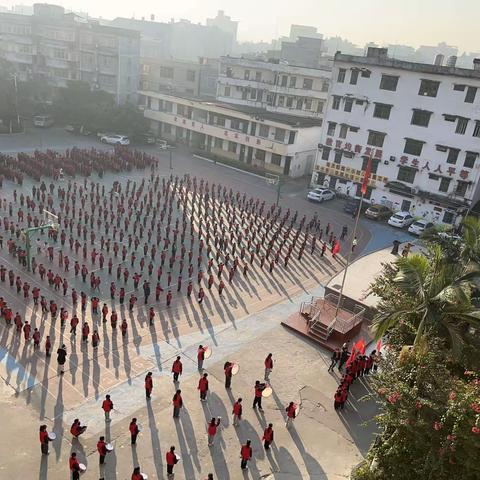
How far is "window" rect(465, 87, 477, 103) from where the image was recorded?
31.4 meters

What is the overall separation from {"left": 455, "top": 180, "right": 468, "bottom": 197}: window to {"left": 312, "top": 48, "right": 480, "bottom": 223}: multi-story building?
0.07m

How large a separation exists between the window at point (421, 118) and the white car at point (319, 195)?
313 inches

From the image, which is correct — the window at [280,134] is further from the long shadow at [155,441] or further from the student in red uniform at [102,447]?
the student in red uniform at [102,447]

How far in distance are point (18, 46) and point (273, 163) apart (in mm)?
37696

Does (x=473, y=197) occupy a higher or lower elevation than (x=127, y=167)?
higher

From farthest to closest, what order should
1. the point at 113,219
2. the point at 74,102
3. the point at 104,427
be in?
the point at 74,102 → the point at 113,219 → the point at 104,427

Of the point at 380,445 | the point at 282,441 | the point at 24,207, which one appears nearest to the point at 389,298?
the point at 380,445

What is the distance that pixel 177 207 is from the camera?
31984mm

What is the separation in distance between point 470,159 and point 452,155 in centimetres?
121

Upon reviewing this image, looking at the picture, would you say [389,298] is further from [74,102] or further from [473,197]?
[74,102]

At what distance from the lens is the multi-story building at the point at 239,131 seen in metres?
43.9

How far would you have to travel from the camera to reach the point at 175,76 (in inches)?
2378

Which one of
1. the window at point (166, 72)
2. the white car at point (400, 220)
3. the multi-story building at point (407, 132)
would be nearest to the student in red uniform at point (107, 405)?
the white car at point (400, 220)

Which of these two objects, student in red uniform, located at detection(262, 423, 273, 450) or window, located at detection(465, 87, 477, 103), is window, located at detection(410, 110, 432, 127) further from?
student in red uniform, located at detection(262, 423, 273, 450)
